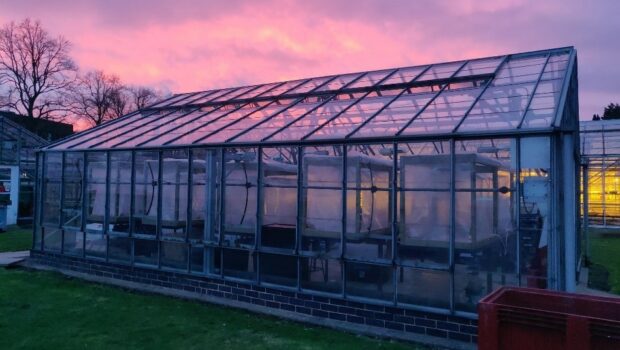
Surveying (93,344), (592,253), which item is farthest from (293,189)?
(592,253)

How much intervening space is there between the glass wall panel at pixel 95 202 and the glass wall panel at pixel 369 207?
609 centimetres

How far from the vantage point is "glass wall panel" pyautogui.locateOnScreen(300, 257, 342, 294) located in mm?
8062

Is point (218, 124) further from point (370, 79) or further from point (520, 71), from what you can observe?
point (520, 71)

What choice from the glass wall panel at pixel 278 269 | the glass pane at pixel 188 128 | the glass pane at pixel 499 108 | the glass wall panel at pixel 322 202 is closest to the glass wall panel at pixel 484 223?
the glass pane at pixel 499 108

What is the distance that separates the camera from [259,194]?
8680 mm

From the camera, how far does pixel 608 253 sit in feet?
50.3

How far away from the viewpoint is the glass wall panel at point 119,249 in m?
10.5

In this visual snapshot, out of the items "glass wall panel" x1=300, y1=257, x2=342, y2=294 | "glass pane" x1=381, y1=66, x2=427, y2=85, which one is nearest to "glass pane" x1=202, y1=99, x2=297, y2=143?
"glass pane" x1=381, y1=66, x2=427, y2=85

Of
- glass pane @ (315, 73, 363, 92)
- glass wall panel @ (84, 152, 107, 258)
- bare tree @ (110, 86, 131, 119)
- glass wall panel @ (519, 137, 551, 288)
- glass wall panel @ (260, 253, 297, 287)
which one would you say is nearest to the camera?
glass wall panel @ (519, 137, 551, 288)

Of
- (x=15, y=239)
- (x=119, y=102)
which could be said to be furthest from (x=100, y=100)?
(x=15, y=239)

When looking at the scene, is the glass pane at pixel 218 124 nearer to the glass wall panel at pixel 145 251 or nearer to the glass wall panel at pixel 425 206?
the glass wall panel at pixel 145 251

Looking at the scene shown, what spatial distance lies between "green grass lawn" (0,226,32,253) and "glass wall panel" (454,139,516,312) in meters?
13.7

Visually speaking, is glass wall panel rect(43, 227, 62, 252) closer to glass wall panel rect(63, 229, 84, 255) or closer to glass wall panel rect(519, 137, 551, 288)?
glass wall panel rect(63, 229, 84, 255)

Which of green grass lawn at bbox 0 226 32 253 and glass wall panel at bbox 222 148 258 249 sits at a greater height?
glass wall panel at bbox 222 148 258 249
